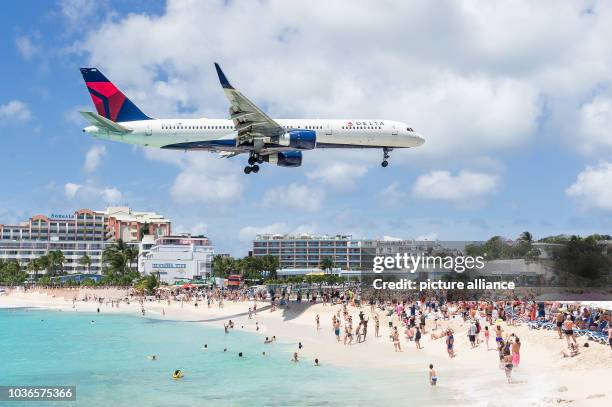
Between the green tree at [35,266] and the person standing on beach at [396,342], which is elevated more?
the green tree at [35,266]

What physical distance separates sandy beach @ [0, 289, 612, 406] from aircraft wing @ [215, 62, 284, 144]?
14.4m

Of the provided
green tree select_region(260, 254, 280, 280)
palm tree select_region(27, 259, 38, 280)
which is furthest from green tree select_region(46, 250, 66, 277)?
green tree select_region(260, 254, 280, 280)

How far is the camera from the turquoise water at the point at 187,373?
27672 mm

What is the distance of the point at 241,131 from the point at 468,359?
2282 centimetres

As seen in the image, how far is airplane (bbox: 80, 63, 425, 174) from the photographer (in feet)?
152

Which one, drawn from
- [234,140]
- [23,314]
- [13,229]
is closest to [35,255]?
[13,229]

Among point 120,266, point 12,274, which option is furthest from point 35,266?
point 120,266

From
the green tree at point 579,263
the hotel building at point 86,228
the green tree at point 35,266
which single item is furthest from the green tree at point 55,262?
the green tree at point 579,263

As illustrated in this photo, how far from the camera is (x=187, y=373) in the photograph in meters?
35.1

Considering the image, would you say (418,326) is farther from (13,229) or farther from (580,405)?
(13,229)

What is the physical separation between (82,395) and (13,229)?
149633 millimetres

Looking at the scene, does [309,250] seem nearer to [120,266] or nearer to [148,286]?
[120,266]

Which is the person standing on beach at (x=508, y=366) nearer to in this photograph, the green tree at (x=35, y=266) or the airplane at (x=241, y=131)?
the airplane at (x=241, y=131)

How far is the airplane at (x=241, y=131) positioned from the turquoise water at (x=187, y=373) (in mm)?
13904
